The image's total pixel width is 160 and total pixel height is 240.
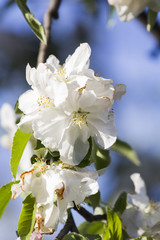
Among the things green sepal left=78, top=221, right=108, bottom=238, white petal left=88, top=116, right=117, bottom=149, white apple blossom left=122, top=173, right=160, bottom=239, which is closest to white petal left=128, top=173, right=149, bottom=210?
white apple blossom left=122, top=173, right=160, bottom=239

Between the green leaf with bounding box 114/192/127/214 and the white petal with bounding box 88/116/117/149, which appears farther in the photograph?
the green leaf with bounding box 114/192/127/214

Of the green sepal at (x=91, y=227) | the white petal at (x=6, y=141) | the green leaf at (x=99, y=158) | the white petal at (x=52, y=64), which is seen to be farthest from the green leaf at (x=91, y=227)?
the white petal at (x=52, y=64)

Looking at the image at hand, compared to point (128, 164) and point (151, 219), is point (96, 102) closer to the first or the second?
point (151, 219)

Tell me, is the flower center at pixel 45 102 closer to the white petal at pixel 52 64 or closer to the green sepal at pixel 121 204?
the white petal at pixel 52 64

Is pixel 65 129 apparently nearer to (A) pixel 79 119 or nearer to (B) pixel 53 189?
(A) pixel 79 119

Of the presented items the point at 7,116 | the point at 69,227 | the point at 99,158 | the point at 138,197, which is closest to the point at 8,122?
the point at 7,116

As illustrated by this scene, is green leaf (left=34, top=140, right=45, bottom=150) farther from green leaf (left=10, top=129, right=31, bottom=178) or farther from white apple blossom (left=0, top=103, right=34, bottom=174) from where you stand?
white apple blossom (left=0, top=103, right=34, bottom=174)
